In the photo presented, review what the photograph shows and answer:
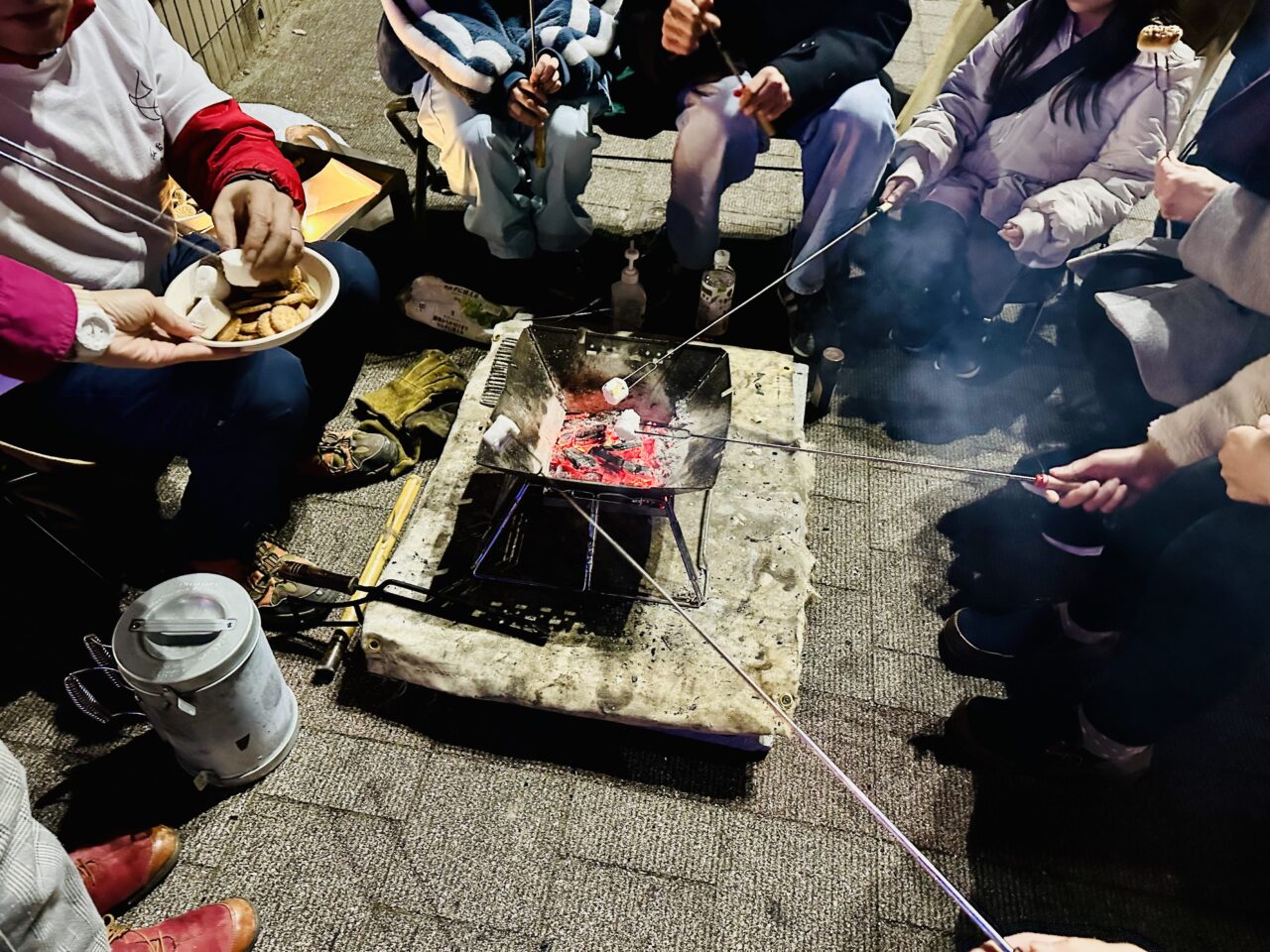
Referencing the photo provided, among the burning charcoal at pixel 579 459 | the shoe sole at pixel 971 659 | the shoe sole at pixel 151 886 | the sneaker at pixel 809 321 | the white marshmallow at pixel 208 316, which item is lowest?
the shoe sole at pixel 971 659

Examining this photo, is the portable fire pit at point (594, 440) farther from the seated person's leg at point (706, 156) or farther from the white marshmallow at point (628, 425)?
the seated person's leg at point (706, 156)

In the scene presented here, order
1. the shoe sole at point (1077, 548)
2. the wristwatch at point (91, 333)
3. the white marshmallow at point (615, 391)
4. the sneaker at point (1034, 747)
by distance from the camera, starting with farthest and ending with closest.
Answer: the shoe sole at point (1077, 548), the white marshmallow at point (615, 391), the sneaker at point (1034, 747), the wristwatch at point (91, 333)

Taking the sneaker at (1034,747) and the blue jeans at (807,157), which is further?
the blue jeans at (807,157)

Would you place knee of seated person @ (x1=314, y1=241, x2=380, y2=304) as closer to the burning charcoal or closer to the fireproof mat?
the fireproof mat

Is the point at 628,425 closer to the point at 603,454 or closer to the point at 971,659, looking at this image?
the point at 603,454

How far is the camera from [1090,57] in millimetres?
2809

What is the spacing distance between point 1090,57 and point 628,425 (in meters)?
2.05

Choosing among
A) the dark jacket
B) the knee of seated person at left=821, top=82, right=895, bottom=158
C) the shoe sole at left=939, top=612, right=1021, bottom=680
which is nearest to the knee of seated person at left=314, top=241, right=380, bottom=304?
the dark jacket

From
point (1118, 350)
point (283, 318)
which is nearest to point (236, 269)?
point (283, 318)

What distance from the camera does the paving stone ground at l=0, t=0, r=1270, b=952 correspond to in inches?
84.6

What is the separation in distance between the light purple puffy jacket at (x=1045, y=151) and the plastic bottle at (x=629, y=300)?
1.14 m

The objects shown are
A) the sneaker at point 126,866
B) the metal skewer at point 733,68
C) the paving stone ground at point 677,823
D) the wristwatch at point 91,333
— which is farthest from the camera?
the metal skewer at point 733,68

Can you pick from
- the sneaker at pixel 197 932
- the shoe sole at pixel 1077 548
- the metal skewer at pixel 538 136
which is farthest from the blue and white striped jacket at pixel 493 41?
the sneaker at pixel 197 932

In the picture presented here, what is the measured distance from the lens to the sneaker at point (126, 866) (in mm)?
2025
